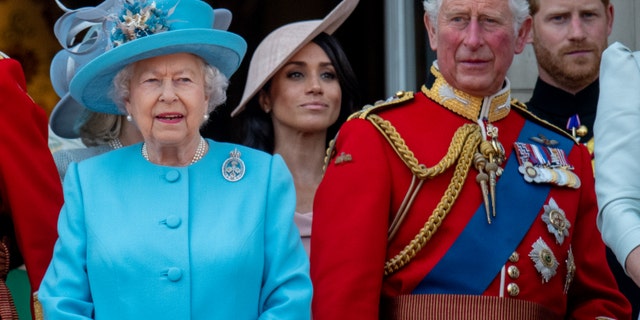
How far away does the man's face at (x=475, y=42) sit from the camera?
14.4 ft

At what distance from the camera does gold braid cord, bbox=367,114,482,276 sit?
13.9 feet

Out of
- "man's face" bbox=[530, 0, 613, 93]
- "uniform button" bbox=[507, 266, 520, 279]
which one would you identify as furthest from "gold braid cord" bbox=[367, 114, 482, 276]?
"man's face" bbox=[530, 0, 613, 93]

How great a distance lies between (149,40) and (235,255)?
635 millimetres

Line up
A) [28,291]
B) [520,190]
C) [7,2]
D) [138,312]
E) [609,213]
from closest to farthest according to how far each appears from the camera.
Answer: [609,213]
[138,312]
[520,190]
[28,291]
[7,2]

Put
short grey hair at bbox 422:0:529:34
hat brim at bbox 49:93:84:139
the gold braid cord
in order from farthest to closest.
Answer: hat brim at bbox 49:93:84:139, short grey hair at bbox 422:0:529:34, the gold braid cord

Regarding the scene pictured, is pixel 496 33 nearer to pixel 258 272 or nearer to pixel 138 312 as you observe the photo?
pixel 258 272

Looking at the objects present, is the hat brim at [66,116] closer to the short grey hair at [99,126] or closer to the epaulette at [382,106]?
the short grey hair at [99,126]

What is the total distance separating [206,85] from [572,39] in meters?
1.80

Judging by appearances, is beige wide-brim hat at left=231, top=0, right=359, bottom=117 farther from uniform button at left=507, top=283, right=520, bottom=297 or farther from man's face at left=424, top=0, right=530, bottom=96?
uniform button at left=507, top=283, right=520, bottom=297

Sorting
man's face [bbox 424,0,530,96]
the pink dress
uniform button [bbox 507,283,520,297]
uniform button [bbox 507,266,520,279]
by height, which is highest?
man's face [bbox 424,0,530,96]

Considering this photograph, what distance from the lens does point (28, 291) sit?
528cm

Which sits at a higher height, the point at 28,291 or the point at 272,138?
the point at 272,138

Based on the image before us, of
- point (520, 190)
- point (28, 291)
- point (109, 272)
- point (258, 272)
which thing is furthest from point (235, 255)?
point (28, 291)

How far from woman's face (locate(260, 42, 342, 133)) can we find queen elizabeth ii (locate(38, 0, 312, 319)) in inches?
47.7
